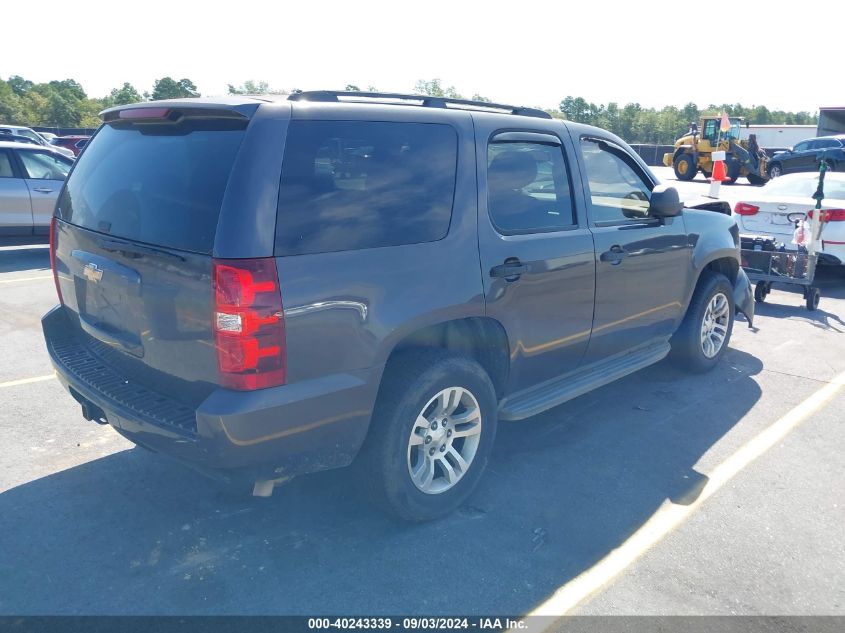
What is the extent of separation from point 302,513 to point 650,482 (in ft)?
6.39

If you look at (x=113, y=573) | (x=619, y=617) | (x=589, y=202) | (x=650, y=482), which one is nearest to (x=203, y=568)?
(x=113, y=573)

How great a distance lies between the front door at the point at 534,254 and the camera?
3.63m

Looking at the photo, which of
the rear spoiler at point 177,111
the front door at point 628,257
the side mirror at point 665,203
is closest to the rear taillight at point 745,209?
the front door at point 628,257

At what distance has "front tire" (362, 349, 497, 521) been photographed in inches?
127

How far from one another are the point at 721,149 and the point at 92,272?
90.3 ft

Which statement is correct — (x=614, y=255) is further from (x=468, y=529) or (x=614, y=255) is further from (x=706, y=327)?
(x=468, y=529)

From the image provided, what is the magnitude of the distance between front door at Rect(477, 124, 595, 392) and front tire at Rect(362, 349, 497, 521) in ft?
1.15

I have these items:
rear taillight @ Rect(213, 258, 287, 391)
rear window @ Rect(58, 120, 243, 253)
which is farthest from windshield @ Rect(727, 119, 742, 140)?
rear taillight @ Rect(213, 258, 287, 391)

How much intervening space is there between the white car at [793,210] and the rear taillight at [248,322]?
26.0 ft

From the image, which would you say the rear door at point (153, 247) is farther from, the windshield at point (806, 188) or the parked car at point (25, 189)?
the windshield at point (806, 188)

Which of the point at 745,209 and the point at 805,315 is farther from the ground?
the point at 745,209

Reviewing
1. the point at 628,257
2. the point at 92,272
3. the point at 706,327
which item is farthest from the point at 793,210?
the point at 92,272

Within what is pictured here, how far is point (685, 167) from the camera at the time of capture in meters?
28.6

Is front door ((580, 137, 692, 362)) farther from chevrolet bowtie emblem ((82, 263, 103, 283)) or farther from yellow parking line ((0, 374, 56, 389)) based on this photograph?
yellow parking line ((0, 374, 56, 389))
